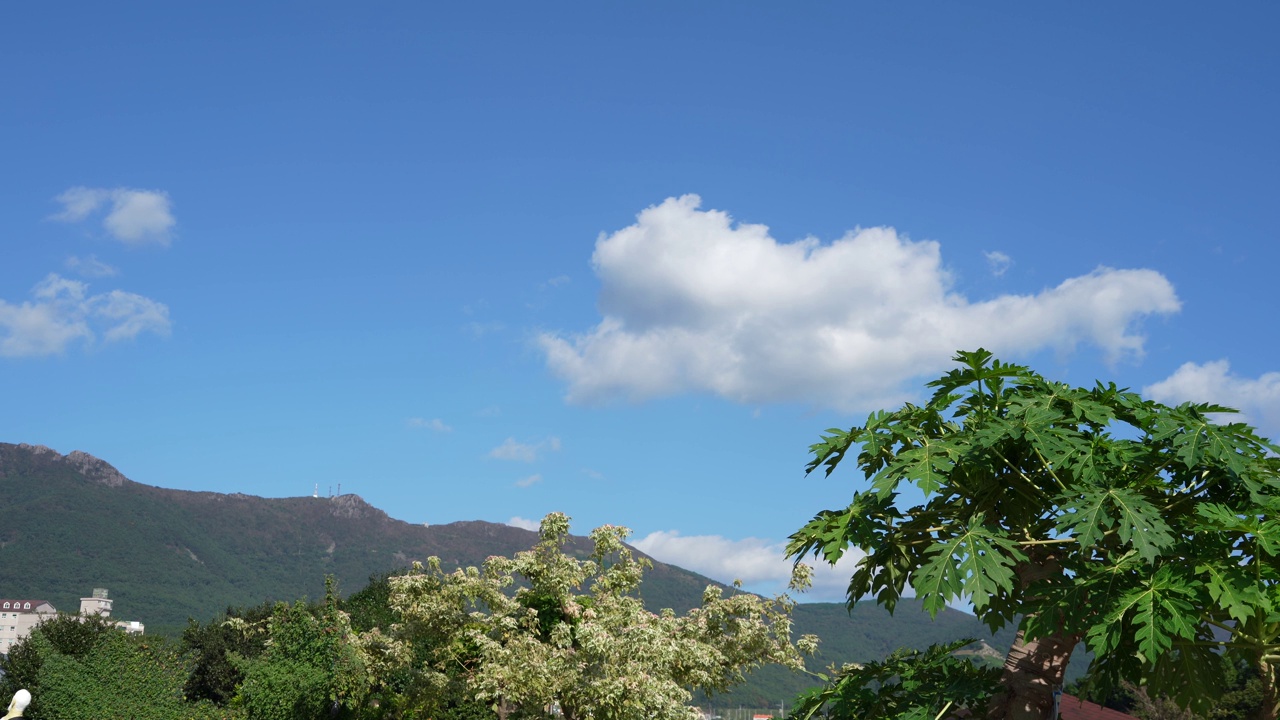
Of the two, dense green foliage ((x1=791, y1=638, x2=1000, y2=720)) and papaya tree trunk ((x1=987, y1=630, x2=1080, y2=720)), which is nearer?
papaya tree trunk ((x1=987, y1=630, x2=1080, y2=720))

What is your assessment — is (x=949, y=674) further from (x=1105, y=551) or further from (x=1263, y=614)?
(x=1263, y=614)

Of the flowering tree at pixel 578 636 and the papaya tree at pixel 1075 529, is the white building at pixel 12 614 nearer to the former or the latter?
the flowering tree at pixel 578 636

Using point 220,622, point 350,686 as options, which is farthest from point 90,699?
point 220,622

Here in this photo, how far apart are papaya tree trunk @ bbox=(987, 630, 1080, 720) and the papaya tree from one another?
12 millimetres

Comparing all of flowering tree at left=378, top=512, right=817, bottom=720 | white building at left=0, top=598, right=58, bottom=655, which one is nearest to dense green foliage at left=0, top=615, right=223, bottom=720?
flowering tree at left=378, top=512, right=817, bottom=720

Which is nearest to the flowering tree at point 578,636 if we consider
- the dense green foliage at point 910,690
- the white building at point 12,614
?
the dense green foliage at point 910,690

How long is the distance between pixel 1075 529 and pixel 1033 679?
83.7 inches

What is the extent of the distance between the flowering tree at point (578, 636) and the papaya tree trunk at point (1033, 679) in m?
10.9

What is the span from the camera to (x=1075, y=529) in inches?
283

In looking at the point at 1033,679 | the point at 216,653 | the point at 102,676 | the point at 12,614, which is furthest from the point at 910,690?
the point at 12,614

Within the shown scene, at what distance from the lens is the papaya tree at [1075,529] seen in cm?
716

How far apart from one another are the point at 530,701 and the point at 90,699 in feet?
63.7

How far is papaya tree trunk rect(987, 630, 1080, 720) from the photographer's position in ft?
28.2

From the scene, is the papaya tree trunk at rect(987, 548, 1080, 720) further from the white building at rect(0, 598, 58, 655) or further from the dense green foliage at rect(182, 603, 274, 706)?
the white building at rect(0, 598, 58, 655)
